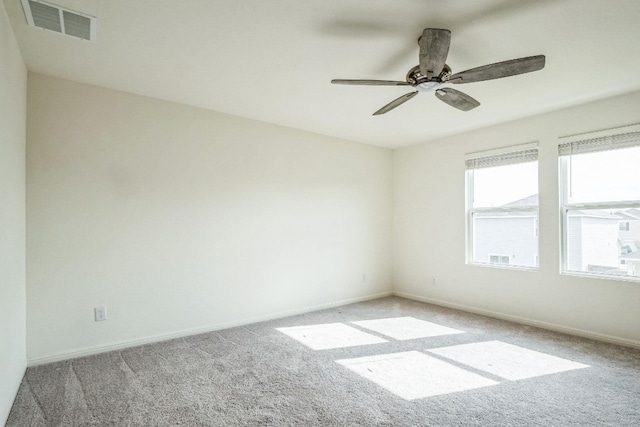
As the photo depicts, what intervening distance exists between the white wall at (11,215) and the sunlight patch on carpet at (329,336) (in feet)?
7.07

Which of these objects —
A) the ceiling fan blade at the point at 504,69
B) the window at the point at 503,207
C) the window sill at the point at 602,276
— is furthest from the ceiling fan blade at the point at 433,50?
the window sill at the point at 602,276

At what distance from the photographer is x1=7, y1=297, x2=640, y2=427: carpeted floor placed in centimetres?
206

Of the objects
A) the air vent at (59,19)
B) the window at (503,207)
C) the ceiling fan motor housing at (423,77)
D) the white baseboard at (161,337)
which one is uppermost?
the air vent at (59,19)

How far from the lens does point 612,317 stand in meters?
3.29

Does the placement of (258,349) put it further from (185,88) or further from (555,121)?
(555,121)

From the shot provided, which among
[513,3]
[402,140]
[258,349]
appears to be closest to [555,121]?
[402,140]

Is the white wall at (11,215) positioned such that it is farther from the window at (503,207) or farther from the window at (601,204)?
the window at (601,204)

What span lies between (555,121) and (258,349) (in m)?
3.93

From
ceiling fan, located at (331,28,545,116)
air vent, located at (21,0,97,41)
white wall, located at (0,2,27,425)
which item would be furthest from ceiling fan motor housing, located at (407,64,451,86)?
white wall, located at (0,2,27,425)

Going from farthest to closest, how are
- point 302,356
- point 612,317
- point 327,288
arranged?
point 327,288 → point 612,317 → point 302,356

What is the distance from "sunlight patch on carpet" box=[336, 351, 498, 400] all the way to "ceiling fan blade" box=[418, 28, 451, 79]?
2.16 metres

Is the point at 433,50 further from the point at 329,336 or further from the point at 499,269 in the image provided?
the point at 499,269

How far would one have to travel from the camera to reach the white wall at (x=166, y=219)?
9.37ft

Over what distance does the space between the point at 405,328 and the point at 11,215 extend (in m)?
3.58
